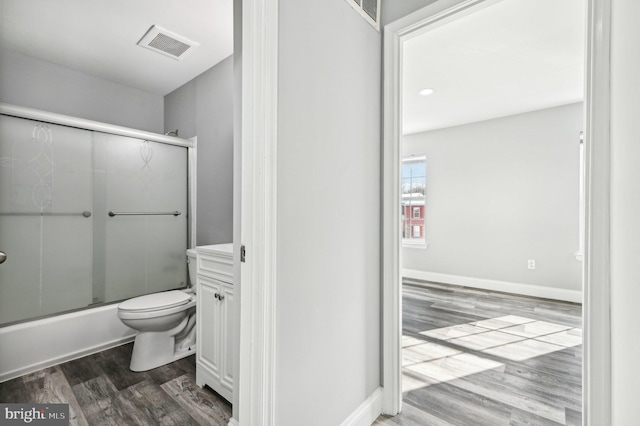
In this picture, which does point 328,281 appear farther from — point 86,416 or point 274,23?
point 86,416

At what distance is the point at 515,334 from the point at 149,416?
9.52 feet

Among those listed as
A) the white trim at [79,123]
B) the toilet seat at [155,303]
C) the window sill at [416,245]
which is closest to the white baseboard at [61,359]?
the toilet seat at [155,303]

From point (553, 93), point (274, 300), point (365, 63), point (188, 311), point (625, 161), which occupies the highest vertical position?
point (553, 93)

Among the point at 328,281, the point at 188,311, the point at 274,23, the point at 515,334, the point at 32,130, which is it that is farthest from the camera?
the point at 515,334

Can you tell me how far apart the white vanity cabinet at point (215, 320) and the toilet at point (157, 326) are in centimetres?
35

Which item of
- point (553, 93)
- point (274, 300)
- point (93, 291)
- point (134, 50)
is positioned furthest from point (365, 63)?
point (553, 93)

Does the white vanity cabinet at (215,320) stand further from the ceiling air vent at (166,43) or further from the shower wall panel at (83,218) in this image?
the ceiling air vent at (166,43)

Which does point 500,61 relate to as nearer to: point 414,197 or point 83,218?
point 414,197

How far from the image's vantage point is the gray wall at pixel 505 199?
12.0 ft

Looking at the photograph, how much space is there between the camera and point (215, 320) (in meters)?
1.71

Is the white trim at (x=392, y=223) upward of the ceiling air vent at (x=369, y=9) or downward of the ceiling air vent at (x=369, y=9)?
downward

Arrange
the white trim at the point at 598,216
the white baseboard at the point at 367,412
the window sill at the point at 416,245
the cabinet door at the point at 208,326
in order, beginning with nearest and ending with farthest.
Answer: the white trim at the point at 598,216 < the white baseboard at the point at 367,412 < the cabinet door at the point at 208,326 < the window sill at the point at 416,245

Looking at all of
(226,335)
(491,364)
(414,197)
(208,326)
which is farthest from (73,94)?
(414,197)

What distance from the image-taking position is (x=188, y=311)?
7.59 ft
